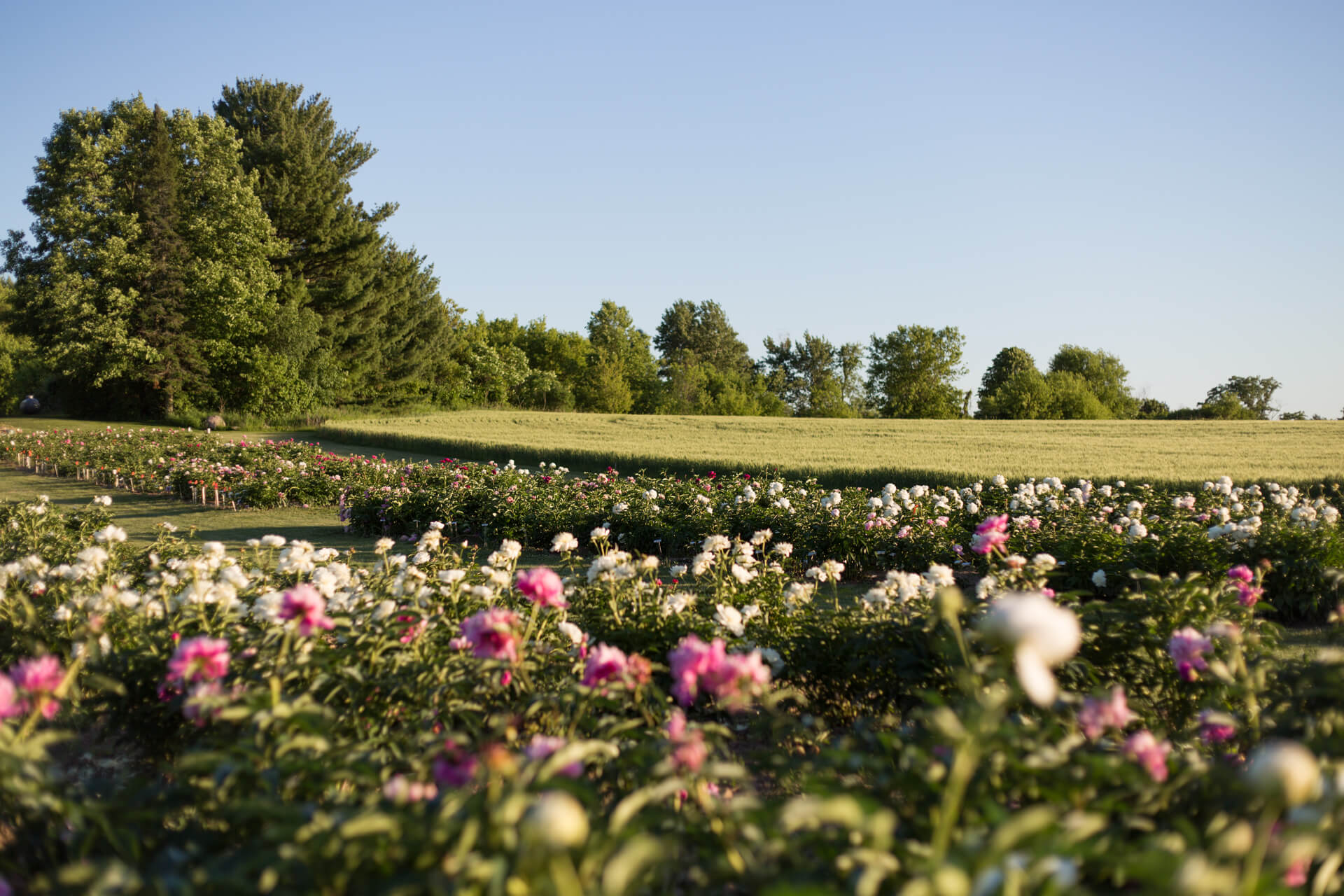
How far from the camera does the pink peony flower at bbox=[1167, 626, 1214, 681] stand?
227cm

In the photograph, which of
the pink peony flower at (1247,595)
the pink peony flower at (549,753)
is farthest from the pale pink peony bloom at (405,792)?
the pink peony flower at (1247,595)

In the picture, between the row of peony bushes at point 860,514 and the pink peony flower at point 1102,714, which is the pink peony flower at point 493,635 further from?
the row of peony bushes at point 860,514

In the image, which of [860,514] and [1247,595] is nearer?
[1247,595]

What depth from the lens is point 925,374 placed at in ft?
188

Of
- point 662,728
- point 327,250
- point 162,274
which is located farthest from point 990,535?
point 327,250

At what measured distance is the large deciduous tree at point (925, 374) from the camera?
187 feet

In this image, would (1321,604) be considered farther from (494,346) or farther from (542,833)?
(494,346)

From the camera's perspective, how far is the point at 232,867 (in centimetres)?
137

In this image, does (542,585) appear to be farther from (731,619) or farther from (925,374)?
(925,374)

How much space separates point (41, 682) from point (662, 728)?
155cm

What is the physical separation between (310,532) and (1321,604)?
965 cm

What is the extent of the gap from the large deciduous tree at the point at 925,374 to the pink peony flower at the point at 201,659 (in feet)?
189

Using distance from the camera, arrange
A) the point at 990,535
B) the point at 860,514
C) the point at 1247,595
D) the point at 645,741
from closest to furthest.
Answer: the point at 645,741 → the point at 1247,595 → the point at 990,535 → the point at 860,514

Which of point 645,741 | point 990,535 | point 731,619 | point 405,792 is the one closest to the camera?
point 405,792
